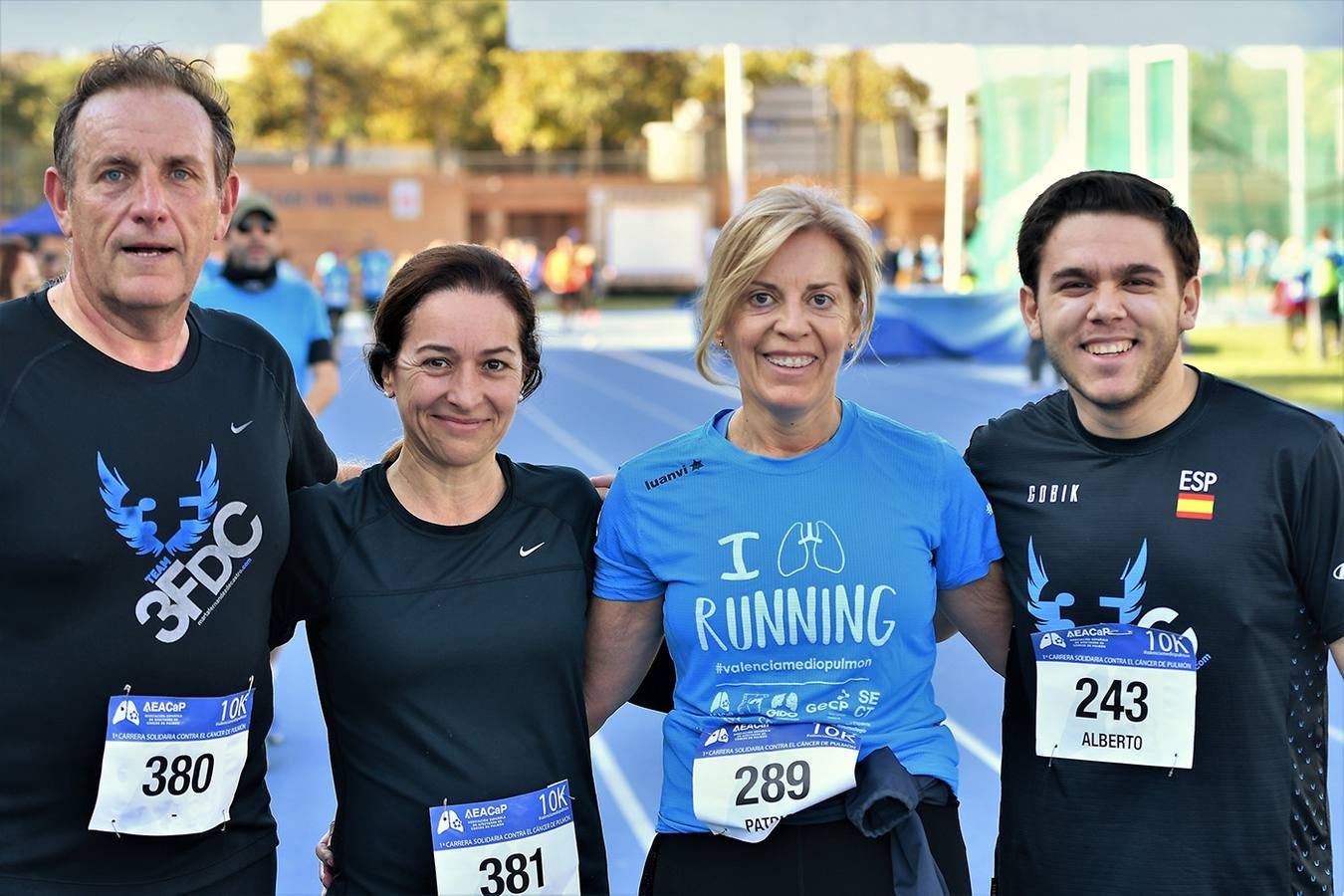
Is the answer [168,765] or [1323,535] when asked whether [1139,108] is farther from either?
[168,765]

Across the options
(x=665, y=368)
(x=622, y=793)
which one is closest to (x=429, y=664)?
(x=622, y=793)

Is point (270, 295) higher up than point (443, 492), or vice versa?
point (270, 295)

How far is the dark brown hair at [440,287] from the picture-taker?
279 cm

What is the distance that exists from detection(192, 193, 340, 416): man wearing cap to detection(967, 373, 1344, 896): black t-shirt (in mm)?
5062

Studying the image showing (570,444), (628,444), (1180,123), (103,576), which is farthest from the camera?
(1180,123)

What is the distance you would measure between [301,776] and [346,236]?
48.0 meters

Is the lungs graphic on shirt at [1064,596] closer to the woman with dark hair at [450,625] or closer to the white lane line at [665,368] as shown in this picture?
the woman with dark hair at [450,625]

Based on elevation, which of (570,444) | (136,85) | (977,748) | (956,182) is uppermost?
(956,182)

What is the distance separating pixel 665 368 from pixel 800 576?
20451 millimetres

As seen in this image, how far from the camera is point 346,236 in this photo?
52.0 meters

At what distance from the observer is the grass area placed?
1738cm

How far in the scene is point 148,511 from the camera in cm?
259

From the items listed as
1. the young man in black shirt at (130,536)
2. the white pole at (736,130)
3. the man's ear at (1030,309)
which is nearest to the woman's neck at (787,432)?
the man's ear at (1030,309)

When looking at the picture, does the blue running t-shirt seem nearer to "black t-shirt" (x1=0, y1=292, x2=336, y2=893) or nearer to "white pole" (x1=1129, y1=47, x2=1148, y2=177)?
"black t-shirt" (x1=0, y1=292, x2=336, y2=893)
